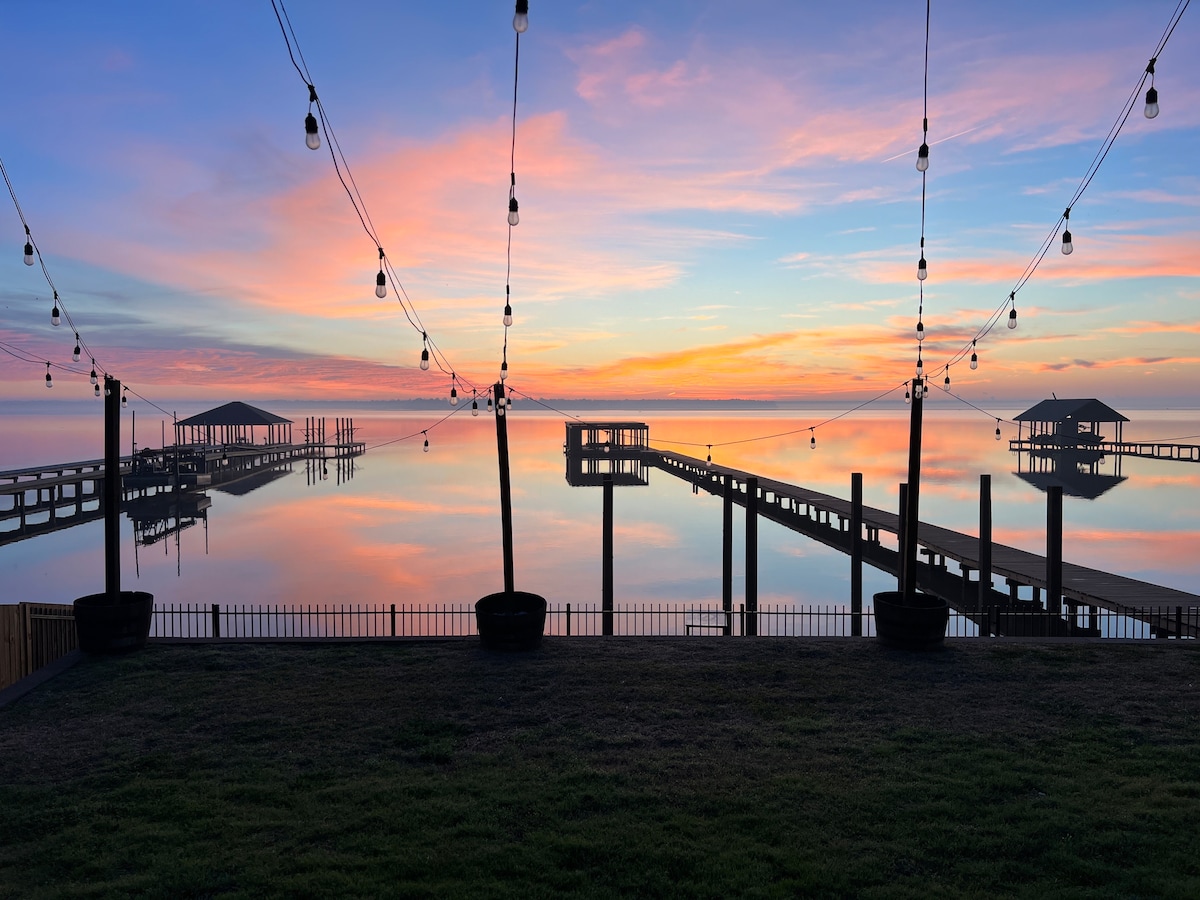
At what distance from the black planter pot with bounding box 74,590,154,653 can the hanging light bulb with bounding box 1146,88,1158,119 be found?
52.5 ft

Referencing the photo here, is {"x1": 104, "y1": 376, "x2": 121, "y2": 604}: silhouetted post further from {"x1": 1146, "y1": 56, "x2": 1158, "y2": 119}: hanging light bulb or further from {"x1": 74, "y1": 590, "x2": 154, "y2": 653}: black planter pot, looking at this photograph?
{"x1": 1146, "y1": 56, "x2": 1158, "y2": 119}: hanging light bulb

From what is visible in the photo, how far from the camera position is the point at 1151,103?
30.1 feet

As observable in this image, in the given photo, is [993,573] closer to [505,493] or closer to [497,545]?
[505,493]

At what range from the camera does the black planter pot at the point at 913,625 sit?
41.6ft

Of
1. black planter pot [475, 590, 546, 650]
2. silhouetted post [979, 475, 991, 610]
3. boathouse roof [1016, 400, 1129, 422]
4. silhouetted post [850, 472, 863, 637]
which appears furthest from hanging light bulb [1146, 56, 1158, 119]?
boathouse roof [1016, 400, 1129, 422]

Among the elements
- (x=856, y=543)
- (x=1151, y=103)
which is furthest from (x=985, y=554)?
(x=1151, y=103)

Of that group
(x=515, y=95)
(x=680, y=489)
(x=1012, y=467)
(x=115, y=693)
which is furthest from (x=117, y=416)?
(x=1012, y=467)

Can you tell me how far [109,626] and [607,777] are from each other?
961 centimetres

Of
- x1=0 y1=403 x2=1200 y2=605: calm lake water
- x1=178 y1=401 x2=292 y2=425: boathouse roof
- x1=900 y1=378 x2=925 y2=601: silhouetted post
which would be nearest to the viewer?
x1=900 y1=378 x2=925 y2=601: silhouetted post

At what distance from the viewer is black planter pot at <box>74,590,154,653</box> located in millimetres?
12539

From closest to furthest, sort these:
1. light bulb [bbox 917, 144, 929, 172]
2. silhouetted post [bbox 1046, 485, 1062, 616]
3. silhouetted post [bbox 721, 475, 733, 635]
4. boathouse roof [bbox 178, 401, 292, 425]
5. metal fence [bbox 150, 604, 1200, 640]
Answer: light bulb [bbox 917, 144, 929, 172]
metal fence [bbox 150, 604, 1200, 640]
silhouetted post [bbox 1046, 485, 1062, 616]
silhouetted post [bbox 721, 475, 733, 635]
boathouse roof [bbox 178, 401, 292, 425]

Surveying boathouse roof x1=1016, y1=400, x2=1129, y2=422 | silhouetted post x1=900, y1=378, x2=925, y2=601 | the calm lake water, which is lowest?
the calm lake water

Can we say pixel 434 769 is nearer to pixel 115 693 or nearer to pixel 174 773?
pixel 174 773

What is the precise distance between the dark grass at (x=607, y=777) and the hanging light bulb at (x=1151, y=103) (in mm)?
7539
